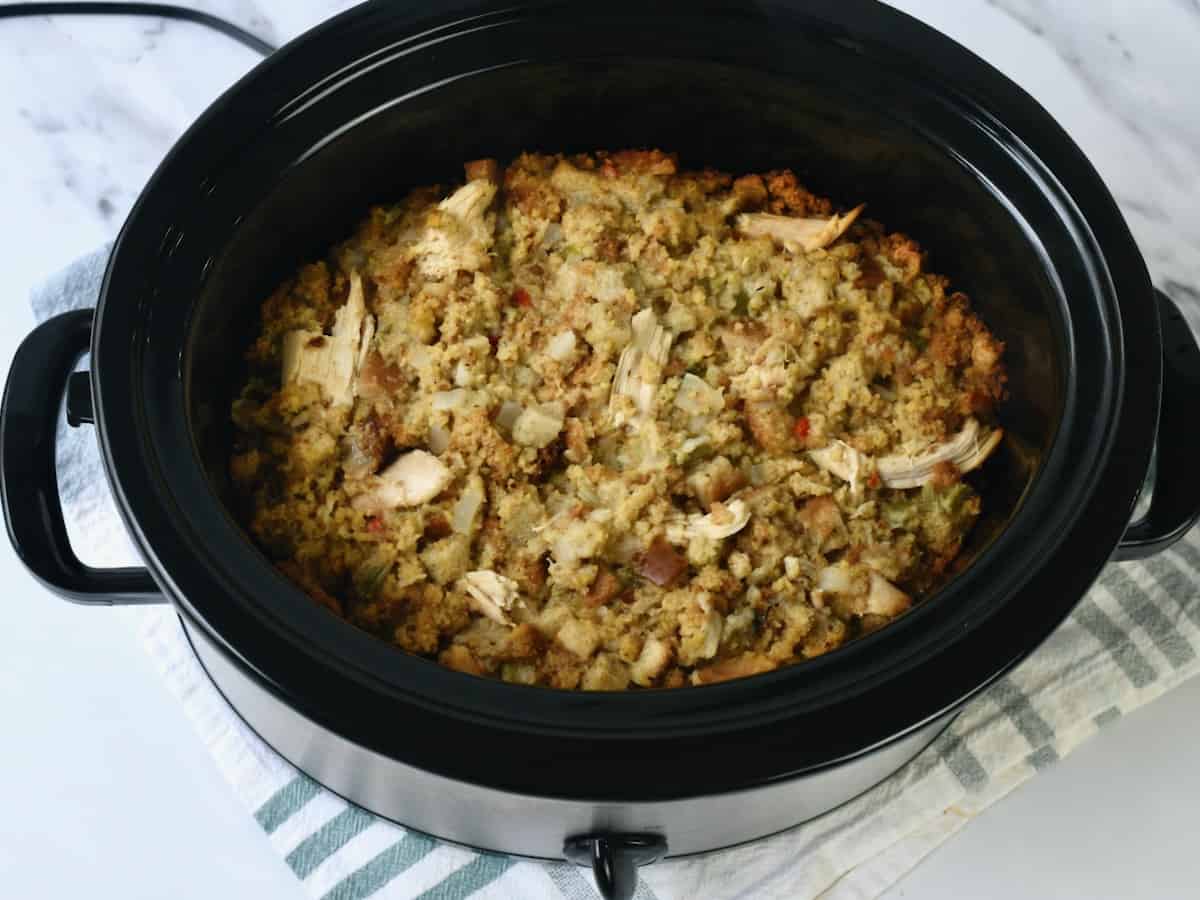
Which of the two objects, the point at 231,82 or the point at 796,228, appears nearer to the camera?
the point at 796,228

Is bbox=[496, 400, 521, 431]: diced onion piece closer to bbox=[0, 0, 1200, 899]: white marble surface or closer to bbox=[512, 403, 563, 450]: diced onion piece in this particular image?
bbox=[512, 403, 563, 450]: diced onion piece

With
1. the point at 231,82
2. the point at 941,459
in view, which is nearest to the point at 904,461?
the point at 941,459

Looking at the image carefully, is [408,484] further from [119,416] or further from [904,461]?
[904,461]

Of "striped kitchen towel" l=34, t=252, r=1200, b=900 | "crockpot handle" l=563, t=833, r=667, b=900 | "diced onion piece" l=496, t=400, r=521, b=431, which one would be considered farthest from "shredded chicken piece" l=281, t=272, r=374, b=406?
"crockpot handle" l=563, t=833, r=667, b=900

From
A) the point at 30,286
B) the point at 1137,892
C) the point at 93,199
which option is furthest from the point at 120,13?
the point at 1137,892

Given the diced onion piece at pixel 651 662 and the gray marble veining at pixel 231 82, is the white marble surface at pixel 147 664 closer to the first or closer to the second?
the gray marble veining at pixel 231 82

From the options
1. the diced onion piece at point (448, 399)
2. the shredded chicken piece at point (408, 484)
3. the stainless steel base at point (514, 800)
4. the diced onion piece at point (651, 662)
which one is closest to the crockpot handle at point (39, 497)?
the stainless steel base at point (514, 800)
